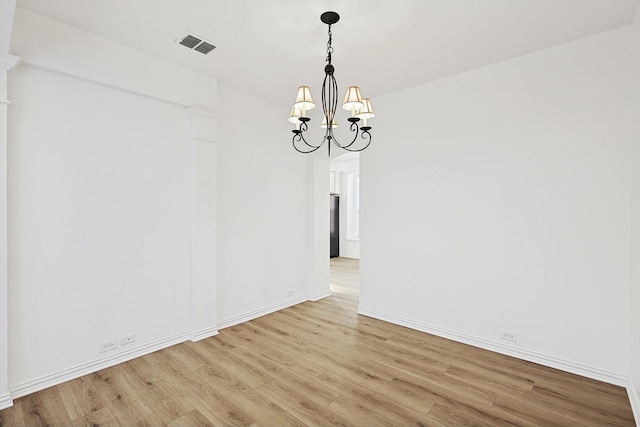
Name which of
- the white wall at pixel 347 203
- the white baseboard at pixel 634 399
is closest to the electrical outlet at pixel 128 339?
the white baseboard at pixel 634 399

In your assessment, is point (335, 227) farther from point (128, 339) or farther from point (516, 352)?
point (128, 339)

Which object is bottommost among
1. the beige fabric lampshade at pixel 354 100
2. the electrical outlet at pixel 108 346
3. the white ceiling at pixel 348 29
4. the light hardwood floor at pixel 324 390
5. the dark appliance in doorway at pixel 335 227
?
the light hardwood floor at pixel 324 390

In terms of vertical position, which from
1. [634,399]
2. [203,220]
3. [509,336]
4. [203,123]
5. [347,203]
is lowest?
[634,399]

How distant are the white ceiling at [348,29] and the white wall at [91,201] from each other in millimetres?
315

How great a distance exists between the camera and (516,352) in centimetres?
313

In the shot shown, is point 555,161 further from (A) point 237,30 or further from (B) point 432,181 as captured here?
(A) point 237,30

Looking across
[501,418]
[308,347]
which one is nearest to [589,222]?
[501,418]

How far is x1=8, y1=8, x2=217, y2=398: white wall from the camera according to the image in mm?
2490

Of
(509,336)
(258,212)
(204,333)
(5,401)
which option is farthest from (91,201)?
(509,336)

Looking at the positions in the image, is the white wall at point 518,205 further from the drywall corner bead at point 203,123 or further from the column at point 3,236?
the column at point 3,236

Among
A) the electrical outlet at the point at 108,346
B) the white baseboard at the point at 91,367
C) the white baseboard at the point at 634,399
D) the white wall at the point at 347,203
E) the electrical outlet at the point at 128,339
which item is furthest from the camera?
the white wall at the point at 347,203

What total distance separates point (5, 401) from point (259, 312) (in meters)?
2.51

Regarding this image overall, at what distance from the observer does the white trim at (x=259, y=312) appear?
3941 mm

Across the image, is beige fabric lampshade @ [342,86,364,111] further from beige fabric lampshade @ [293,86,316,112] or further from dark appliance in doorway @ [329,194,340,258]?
dark appliance in doorway @ [329,194,340,258]
